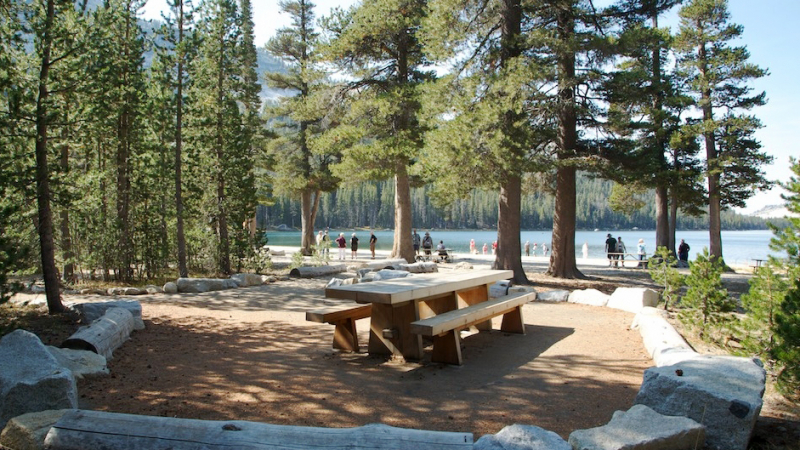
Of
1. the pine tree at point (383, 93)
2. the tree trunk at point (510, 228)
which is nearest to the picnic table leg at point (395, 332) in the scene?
the tree trunk at point (510, 228)

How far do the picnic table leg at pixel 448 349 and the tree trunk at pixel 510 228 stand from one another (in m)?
8.55

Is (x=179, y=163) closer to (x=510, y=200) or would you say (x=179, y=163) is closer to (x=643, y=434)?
(x=510, y=200)

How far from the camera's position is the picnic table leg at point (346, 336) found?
20.8 feet

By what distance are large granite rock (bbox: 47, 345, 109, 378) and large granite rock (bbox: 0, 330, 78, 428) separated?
1.01 metres

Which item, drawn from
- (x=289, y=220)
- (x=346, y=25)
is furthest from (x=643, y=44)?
(x=289, y=220)

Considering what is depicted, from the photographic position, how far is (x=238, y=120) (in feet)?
49.6

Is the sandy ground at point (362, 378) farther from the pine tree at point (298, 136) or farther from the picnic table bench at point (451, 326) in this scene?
the pine tree at point (298, 136)

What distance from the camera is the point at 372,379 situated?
523 centimetres

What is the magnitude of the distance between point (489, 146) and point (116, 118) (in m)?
8.66

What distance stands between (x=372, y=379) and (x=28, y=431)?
2.80 metres

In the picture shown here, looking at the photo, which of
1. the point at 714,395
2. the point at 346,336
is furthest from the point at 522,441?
the point at 346,336

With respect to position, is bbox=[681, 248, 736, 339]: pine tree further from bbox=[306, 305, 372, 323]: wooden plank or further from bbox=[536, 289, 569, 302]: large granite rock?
bbox=[306, 305, 372, 323]: wooden plank

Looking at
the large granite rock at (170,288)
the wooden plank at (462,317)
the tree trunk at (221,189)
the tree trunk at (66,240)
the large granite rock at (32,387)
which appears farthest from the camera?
the tree trunk at (221,189)

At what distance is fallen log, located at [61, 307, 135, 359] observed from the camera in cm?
554
